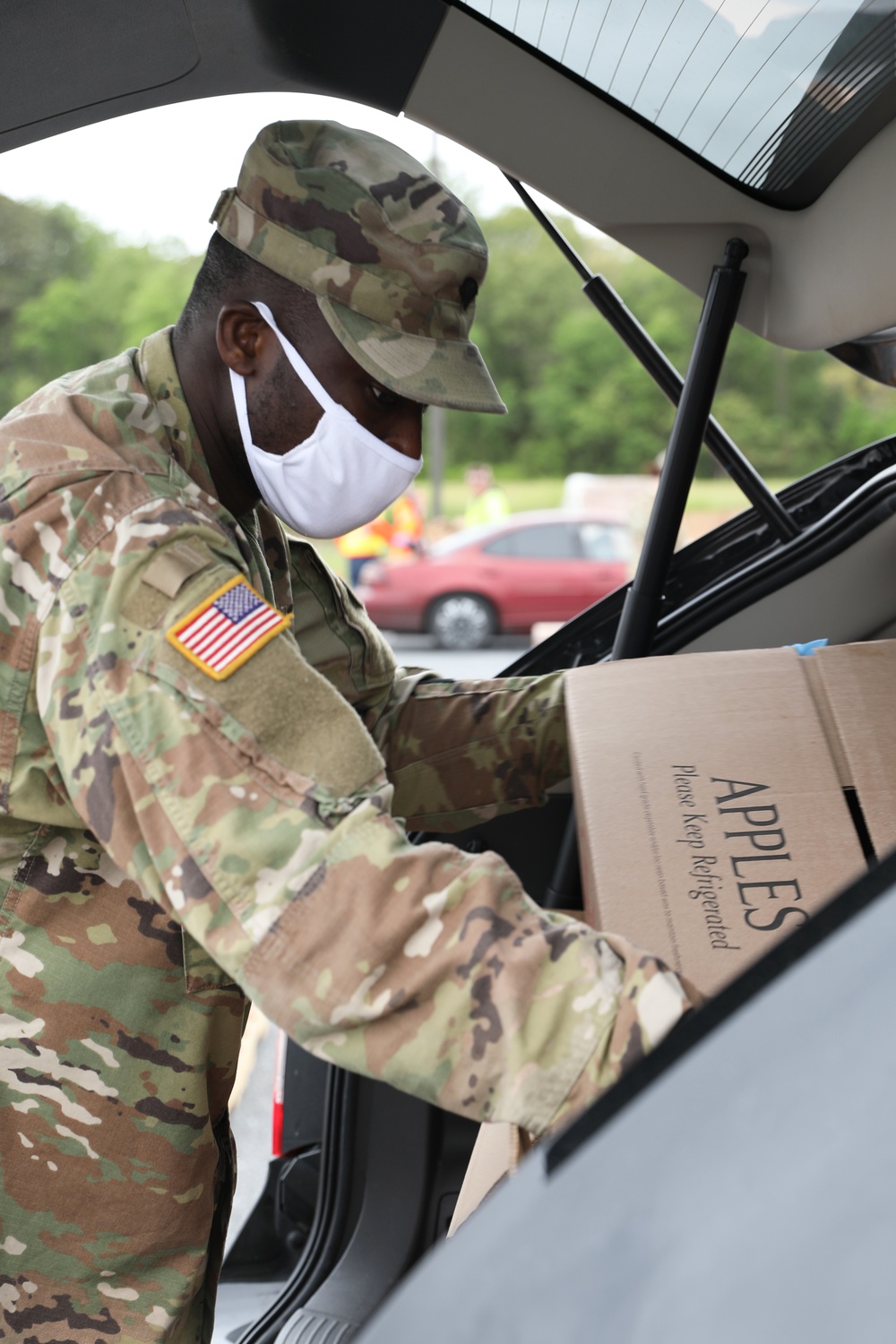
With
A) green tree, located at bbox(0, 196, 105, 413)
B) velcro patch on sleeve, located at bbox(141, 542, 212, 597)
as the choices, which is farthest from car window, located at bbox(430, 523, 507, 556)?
green tree, located at bbox(0, 196, 105, 413)

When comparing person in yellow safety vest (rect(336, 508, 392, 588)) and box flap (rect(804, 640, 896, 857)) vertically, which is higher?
box flap (rect(804, 640, 896, 857))

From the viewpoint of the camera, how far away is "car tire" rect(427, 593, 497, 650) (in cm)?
1075

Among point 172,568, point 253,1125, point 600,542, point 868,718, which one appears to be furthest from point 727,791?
point 600,542

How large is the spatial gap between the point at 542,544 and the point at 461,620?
989mm

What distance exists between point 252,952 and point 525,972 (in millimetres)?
Result: 189

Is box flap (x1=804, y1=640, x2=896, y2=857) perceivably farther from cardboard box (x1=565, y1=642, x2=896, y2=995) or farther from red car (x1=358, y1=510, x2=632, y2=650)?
red car (x1=358, y1=510, x2=632, y2=650)

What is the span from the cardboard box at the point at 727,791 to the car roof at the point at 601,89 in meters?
0.43

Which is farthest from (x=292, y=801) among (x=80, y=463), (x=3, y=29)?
(x=3, y=29)

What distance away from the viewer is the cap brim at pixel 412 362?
1.16 m

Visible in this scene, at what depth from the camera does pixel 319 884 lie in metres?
0.84

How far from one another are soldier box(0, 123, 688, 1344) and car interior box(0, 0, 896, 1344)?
19 cm

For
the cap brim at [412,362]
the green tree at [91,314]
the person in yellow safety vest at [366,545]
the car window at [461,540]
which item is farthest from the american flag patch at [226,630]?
the green tree at [91,314]

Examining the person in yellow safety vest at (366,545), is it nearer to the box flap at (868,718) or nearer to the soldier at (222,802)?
the soldier at (222,802)

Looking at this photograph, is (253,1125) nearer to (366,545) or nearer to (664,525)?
(664,525)
